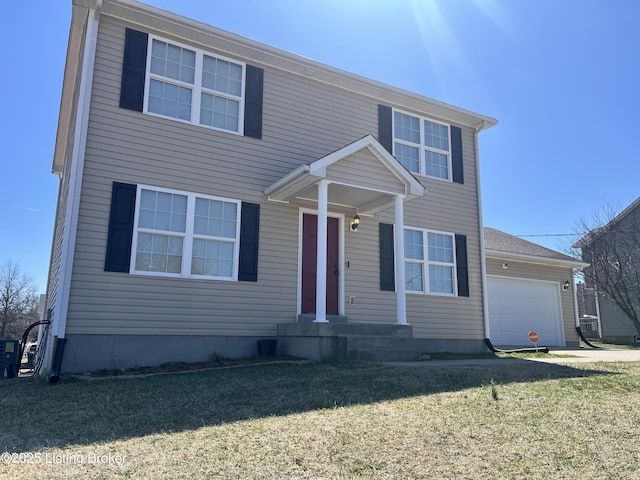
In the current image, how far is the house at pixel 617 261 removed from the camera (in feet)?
61.7

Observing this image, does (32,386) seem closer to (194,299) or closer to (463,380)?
(194,299)

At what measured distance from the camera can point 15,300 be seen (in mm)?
28219

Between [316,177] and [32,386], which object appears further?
[316,177]

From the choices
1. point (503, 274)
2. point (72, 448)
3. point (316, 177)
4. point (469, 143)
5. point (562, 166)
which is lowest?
point (72, 448)

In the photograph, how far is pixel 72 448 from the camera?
3.60m

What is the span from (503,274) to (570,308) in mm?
2870

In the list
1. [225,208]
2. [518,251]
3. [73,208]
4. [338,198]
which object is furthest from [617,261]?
[73,208]

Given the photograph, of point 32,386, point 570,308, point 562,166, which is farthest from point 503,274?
point 32,386

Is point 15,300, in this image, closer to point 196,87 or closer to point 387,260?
point 196,87

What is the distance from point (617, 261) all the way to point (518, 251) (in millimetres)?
7507

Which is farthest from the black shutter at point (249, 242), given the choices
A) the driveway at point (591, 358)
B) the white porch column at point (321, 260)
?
the driveway at point (591, 358)

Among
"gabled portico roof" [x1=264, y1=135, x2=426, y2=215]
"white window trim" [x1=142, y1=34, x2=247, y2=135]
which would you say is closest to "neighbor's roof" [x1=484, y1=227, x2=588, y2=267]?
"gabled portico roof" [x1=264, y1=135, x2=426, y2=215]

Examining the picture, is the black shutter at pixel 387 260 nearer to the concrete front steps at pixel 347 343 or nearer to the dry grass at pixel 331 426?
the concrete front steps at pixel 347 343

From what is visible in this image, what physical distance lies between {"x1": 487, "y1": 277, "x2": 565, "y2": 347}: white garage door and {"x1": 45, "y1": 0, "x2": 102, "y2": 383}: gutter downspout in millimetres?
10465
